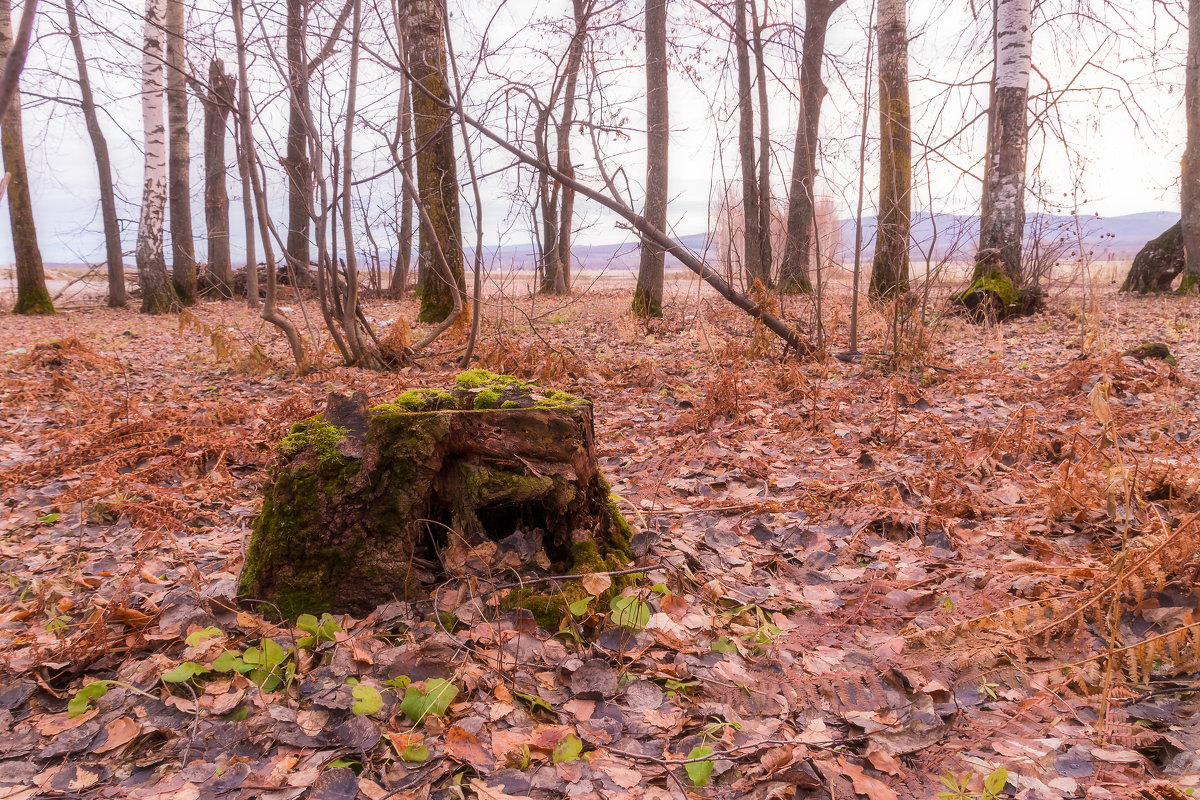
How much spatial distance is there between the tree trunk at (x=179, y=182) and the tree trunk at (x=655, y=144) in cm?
802

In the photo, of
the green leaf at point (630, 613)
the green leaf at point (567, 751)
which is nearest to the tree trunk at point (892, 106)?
the green leaf at point (630, 613)

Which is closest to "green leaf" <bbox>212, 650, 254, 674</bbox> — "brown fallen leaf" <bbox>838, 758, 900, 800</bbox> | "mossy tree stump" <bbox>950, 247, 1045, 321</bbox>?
"brown fallen leaf" <bbox>838, 758, 900, 800</bbox>

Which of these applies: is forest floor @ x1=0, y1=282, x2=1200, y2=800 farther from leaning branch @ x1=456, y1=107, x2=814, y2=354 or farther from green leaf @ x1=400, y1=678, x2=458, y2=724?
leaning branch @ x1=456, y1=107, x2=814, y2=354

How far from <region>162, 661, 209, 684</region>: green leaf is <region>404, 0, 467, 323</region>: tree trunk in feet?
19.5

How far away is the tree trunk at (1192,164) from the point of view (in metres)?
12.7

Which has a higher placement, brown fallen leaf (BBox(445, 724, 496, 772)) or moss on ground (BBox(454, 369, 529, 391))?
moss on ground (BBox(454, 369, 529, 391))

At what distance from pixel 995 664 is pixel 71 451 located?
17.0 feet

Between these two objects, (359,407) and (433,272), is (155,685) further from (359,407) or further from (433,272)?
(433,272)

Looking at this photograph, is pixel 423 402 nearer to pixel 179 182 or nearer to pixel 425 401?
pixel 425 401

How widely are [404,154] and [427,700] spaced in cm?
640

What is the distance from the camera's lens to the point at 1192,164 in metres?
13.0

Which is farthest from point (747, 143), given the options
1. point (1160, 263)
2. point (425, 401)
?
point (425, 401)

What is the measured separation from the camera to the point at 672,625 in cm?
245

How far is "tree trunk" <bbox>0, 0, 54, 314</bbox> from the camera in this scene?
39.8ft
